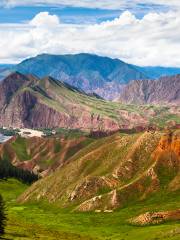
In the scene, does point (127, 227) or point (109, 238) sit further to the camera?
point (127, 227)

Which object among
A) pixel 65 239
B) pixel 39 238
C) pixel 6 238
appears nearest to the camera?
pixel 6 238

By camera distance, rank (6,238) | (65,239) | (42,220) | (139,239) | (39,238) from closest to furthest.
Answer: (6,238) → (39,238) → (65,239) → (139,239) → (42,220)

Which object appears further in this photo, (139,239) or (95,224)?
(95,224)

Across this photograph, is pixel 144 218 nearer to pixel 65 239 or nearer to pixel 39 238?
pixel 65 239

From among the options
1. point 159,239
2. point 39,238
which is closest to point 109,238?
point 159,239

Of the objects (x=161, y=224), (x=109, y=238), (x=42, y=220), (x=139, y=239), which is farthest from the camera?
(x=42, y=220)

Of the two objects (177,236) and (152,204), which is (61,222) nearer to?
(152,204)

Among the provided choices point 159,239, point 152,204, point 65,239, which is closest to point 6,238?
point 65,239

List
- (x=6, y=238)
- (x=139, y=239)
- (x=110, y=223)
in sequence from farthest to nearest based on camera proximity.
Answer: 1. (x=110, y=223)
2. (x=139, y=239)
3. (x=6, y=238)
